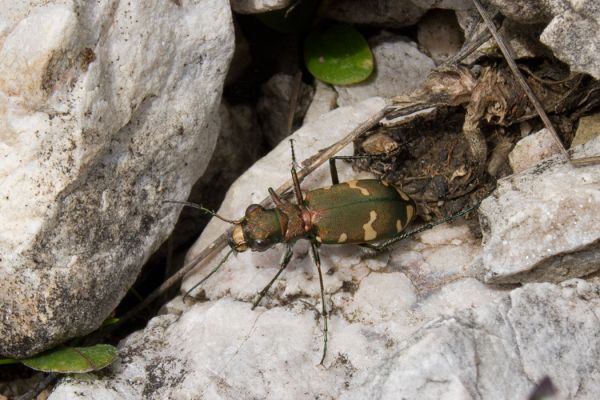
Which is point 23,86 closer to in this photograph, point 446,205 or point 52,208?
point 52,208

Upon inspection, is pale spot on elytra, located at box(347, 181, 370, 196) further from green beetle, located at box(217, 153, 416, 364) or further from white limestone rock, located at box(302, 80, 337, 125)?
white limestone rock, located at box(302, 80, 337, 125)

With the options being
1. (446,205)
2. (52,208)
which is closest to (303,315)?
(446,205)

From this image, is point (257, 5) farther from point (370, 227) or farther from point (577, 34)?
point (577, 34)

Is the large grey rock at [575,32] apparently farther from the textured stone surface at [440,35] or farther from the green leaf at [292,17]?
the green leaf at [292,17]

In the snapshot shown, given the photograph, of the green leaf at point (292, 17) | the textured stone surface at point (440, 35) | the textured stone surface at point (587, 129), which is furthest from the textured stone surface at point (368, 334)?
the textured stone surface at point (440, 35)

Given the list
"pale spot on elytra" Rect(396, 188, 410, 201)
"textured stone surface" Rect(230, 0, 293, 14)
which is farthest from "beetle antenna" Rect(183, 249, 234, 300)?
"textured stone surface" Rect(230, 0, 293, 14)
